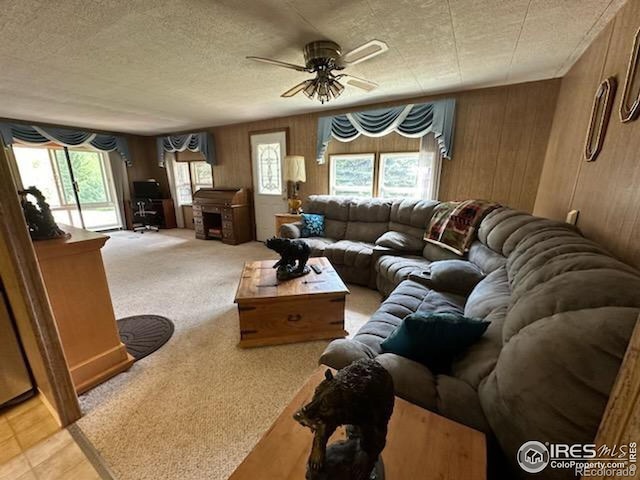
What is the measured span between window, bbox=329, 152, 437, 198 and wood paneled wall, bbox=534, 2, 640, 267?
4.29 ft

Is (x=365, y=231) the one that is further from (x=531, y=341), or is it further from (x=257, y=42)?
(x=531, y=341)

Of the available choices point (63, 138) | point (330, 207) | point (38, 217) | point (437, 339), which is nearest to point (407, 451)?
point (437, 339)

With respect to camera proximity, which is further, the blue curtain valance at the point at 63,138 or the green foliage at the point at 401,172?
the blue curtain valance at the point at 63,138

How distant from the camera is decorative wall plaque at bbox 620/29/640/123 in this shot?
1205 millimetres

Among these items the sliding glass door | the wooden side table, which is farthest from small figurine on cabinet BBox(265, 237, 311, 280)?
the sliding glass door

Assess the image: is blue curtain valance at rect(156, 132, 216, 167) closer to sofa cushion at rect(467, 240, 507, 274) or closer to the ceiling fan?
the ceiling fan

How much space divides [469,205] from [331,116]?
95.0 inches

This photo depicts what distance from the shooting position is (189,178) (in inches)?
242

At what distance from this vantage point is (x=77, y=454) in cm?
123

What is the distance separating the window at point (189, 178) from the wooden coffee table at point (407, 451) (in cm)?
592

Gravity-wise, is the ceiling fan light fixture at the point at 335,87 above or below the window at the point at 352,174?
above

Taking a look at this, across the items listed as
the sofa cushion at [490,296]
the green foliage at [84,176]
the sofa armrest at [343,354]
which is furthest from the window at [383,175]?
the green foliage at [84,176]

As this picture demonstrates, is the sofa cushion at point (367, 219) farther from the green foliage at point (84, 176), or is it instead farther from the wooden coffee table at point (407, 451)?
the green foliage at point (84, 176)

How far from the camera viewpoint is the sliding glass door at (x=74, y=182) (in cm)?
488
